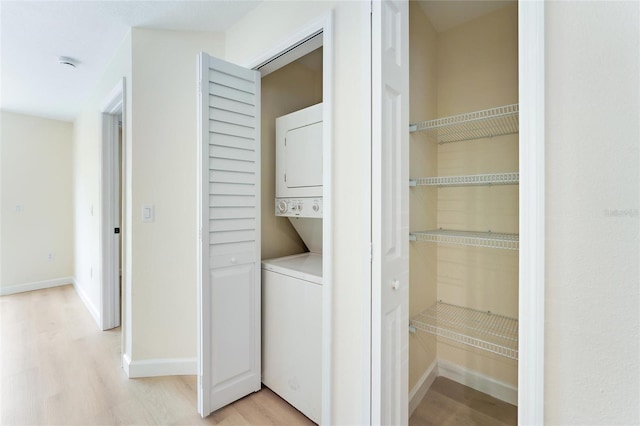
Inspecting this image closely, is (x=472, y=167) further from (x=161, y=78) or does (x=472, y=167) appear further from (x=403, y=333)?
(x=161, y=78)

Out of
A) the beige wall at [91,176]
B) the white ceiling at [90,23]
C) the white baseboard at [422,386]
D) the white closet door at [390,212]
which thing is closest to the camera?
the white closet door at [390,212]

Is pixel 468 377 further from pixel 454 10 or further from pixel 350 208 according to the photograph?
pixel 454 10

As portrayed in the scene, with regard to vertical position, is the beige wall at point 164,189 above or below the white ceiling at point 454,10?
below

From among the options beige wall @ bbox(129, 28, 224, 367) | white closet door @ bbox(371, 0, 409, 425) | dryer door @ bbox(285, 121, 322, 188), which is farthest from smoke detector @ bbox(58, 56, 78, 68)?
white closet door @ bbox(371, 0, 409, 425)

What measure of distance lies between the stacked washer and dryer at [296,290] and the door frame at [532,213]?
3.28 feet

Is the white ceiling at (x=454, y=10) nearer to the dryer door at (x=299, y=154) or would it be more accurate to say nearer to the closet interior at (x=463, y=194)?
the closet interior at (x=463, y=194)

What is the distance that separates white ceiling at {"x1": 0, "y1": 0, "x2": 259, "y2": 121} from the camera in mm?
1897

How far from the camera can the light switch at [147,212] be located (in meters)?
2.13

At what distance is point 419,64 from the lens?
4.51 feet

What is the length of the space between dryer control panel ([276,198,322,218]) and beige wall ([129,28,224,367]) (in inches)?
27.1

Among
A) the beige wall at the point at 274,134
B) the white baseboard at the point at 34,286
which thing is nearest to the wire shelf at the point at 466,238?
the beige wall at the point at 274,134

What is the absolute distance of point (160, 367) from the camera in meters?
2.19

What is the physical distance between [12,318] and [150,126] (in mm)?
2919

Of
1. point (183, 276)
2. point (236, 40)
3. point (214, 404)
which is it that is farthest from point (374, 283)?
point (236, 40)
